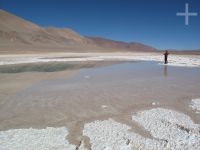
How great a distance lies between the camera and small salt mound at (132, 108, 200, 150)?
4175 millimetres

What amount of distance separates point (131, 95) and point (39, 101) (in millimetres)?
3018

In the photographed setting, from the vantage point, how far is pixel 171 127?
4.88m

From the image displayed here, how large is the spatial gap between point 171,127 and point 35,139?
271 cm

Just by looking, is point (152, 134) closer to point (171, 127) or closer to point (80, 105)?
Answer: point (171, 127)

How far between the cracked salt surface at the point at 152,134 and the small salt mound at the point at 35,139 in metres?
0.49

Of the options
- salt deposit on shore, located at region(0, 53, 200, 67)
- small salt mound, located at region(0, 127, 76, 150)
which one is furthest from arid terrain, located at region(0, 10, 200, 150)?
salt deposit on shore, located at region(0, 53, 200, 67)

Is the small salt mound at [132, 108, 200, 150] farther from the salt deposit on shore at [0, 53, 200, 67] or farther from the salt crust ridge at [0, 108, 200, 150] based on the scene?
the salt deposit on shore at [0, 53, 200, 67]

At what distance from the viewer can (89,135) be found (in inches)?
176

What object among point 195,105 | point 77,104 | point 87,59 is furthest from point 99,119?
point 87,59

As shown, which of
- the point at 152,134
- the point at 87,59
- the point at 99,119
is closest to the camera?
the point at 152,134

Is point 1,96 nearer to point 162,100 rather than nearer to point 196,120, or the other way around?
point 162,100

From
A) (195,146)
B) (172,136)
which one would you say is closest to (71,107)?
(172,136)

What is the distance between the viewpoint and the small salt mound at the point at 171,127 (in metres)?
4.17

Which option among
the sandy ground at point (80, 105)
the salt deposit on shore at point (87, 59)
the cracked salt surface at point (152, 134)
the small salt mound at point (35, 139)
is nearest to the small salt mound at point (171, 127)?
the cracked salt surface at point (152, 134)
